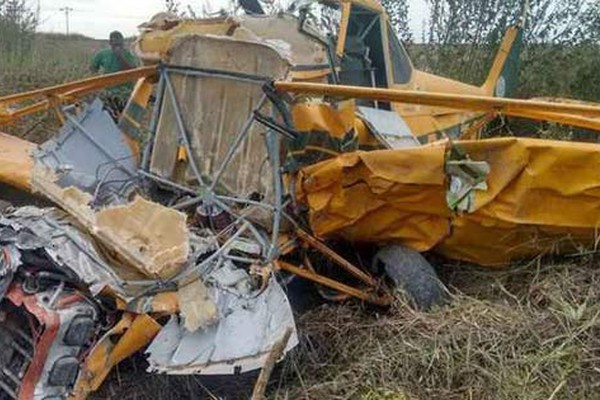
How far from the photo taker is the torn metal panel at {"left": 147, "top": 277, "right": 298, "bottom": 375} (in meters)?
3.54

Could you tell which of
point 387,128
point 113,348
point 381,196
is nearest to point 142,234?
point 113,348

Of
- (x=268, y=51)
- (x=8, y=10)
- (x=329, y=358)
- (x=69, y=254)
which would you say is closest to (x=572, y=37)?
(x=268, y=51)

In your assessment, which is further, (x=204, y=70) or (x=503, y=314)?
(x=204, y=70)

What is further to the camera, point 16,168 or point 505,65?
point 505,65

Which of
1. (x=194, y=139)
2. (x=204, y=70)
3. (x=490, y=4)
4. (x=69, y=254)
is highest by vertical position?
(x=490, y=4)

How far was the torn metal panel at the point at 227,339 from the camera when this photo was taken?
3543 mm

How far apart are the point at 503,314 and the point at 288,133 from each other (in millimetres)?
1495

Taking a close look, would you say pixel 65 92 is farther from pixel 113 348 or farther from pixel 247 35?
pixel 113 348

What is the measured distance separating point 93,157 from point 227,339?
6.51ft

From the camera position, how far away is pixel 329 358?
165 inches

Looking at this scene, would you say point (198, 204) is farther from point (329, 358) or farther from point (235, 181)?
point (329, 358)

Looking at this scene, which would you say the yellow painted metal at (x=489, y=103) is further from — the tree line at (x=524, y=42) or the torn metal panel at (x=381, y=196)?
the tree line at (x=524, y=42)

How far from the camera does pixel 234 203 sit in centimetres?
465

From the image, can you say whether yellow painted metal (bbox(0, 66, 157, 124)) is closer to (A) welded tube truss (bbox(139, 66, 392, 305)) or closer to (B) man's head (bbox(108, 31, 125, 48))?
(A) welded tube truss (bbox(139, 66, 392, 305))
